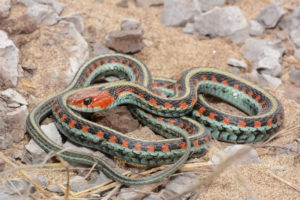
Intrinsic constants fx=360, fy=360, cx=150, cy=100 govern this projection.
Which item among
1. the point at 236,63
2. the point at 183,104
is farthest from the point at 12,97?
the point at 236,63

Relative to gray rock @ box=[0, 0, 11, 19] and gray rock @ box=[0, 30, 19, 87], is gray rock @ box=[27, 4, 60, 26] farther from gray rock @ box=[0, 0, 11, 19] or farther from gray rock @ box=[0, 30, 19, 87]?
gray rock @ box=[0, 30, 19, 87]

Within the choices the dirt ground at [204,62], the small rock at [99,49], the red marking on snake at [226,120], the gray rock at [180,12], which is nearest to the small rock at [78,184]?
the dirt ground at [204,62]

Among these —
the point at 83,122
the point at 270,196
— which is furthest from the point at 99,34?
the point at 270,196

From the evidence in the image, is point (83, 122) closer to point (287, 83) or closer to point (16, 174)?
point (16, 174)

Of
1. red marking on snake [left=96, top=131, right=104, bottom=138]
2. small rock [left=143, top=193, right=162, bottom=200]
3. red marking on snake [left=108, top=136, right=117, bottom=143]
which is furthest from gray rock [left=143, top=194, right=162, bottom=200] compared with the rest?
red marking on snake [left=96, top=131, right=104, bottom=138]

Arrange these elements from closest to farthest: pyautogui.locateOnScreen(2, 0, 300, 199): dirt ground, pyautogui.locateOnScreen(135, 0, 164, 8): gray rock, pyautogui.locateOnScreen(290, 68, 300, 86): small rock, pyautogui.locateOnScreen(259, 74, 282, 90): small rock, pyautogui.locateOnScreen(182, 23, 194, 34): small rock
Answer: pyautogui.locateOnScreen(2, 0, 300, 199): dirt ground, pyautogui.locateOnScreen(259, 74, 282, 90): small rock, pyautogui.locateOnScreen(290, 68, 300, 86): small rock, pyautogui.locateOnScreen(182, 23, 194, 34): small rock, pyautogui.locateOnScreen(135, 0, 164, 8): gray rock

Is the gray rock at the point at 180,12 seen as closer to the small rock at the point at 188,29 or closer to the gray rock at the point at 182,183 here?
the small rock at the point at 188,29
